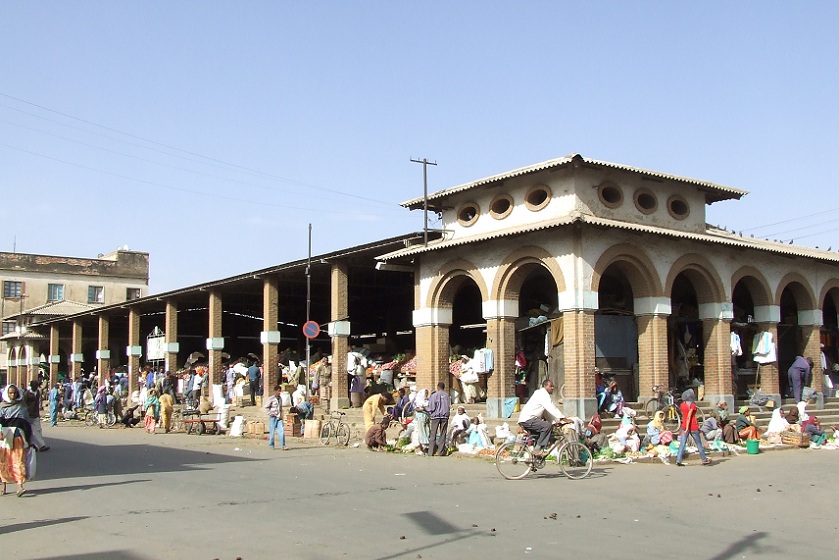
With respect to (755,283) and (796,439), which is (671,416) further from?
(755,283)

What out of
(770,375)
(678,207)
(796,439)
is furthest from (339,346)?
(796,439)

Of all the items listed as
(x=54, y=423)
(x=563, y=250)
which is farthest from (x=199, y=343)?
(x=563, y=250)

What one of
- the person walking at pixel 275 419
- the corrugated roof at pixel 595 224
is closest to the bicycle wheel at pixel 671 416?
the corrugated roof at pixel 595 224

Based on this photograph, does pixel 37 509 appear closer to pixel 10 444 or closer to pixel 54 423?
pixel 10 444

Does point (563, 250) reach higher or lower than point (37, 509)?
higher

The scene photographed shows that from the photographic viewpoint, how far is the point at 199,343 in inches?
1954

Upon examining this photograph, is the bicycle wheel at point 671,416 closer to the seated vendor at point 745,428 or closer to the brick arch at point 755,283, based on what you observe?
the seated vendor at point 745,428

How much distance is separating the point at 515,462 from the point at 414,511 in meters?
3.97

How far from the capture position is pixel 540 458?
46.5 feet

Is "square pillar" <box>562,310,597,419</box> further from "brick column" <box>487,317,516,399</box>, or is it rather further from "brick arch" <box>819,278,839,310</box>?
"brick arch" <box>819,278,839,310</box>

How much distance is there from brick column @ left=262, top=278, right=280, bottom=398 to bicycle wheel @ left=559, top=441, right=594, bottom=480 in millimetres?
16872

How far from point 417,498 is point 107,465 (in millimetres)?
7684

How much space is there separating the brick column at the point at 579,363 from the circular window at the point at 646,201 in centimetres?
358

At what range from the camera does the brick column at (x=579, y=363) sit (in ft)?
65.4
